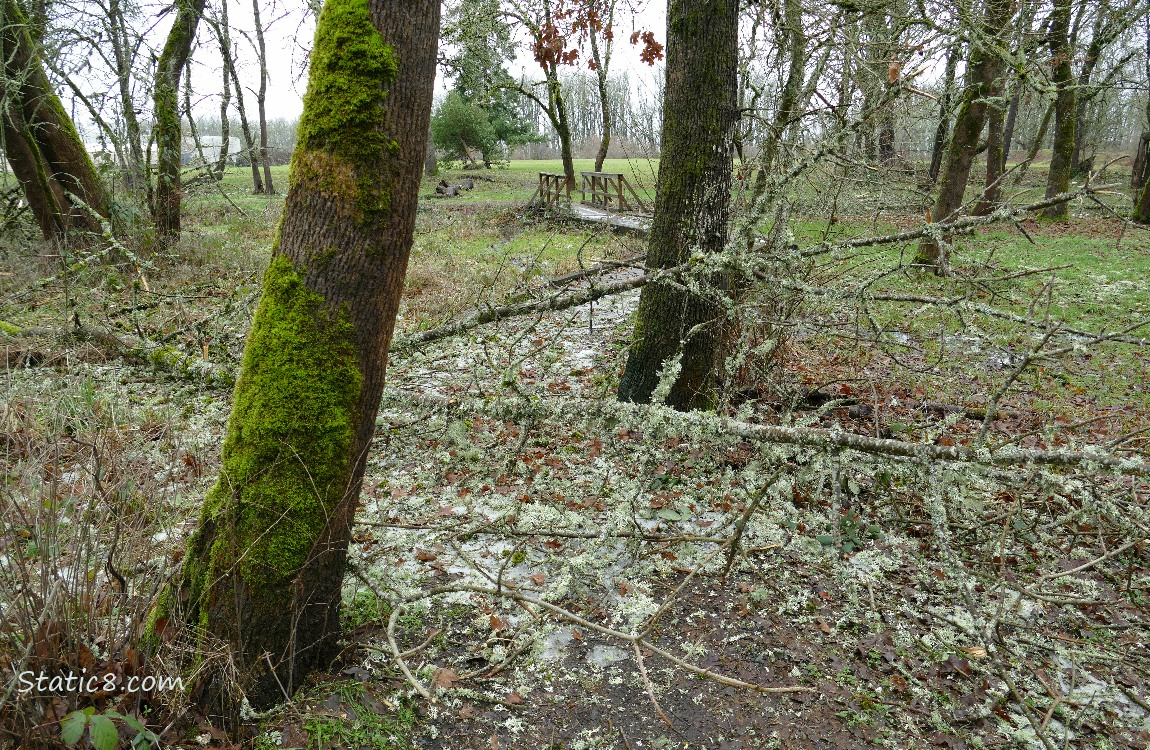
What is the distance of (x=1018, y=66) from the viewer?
556 centimetres

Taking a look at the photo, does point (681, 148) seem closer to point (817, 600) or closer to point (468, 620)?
point (817, 600)

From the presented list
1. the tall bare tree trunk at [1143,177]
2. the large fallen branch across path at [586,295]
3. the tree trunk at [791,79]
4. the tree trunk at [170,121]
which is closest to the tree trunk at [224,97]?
the tree trunk at [170,121]

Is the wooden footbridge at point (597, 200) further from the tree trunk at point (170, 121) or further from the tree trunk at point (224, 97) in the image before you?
the tree trunk at point (170, 121)

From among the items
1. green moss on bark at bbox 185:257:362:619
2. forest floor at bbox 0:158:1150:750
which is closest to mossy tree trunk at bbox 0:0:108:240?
forest floor at bbox 0:158:1150:750

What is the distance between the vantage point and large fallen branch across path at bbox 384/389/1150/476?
2.48 metres

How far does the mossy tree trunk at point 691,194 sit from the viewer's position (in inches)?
176

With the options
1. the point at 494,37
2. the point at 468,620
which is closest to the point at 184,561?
the point at 468,620

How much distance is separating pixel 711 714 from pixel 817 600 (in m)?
1.01

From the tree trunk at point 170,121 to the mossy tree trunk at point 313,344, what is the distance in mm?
8944

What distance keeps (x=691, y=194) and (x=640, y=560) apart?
2592 mm

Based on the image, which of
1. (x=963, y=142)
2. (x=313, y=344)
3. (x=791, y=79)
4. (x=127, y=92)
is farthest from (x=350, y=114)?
(x=963, y=142)

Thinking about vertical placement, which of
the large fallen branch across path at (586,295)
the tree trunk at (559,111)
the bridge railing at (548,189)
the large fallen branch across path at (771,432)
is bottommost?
the large fallen branch across path at (771,432)

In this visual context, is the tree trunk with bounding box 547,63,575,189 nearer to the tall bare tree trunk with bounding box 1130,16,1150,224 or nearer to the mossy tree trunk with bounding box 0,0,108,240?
the mossy tree trunk with bounding box 0,0,108,240

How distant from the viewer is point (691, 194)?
459cm
